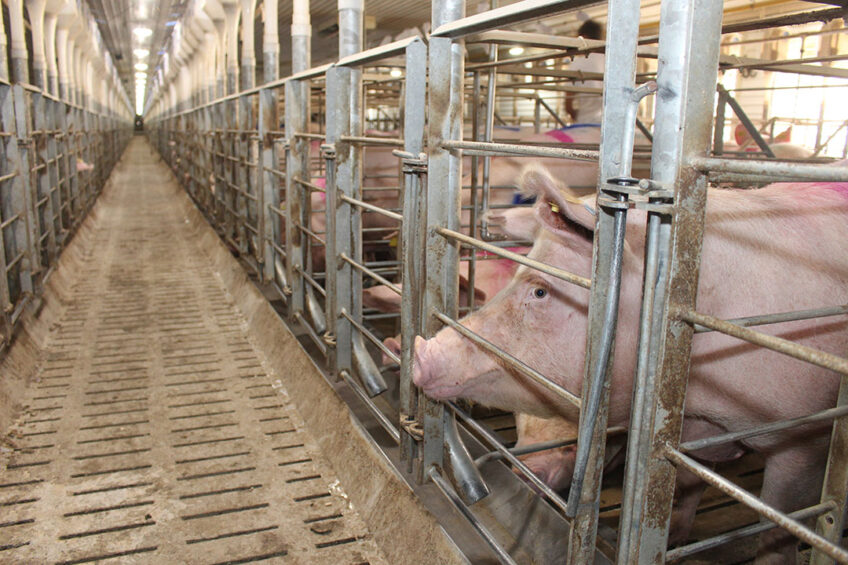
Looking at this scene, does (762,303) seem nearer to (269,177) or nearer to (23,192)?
(269,177)

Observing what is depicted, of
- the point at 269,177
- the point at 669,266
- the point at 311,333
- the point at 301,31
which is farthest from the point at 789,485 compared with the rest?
the point at 269,177

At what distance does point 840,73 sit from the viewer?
12.9 feet

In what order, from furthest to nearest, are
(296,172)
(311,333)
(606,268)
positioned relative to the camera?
1. (296,172)
2. (311,333)
3. (606,268)

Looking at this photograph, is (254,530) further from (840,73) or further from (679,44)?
(840,73)

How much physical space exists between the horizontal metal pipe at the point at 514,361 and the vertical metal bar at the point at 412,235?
7.6 inches

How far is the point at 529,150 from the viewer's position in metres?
1.62

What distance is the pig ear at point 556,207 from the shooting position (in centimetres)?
168

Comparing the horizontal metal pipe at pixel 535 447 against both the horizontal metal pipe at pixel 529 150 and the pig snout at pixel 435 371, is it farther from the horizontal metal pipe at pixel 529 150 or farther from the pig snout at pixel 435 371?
the horizontal metal pipe at pixel 529 150

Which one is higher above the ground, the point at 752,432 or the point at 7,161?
the point at 7,161

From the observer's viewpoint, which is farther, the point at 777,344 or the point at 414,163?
the point at 414,163

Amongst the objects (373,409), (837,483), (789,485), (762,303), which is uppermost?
(762,303)

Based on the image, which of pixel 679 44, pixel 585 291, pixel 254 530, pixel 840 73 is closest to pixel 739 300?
pixel 585 291

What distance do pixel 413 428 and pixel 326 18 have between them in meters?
8.16

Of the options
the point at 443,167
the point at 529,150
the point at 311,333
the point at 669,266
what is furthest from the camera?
the point at 311,333
